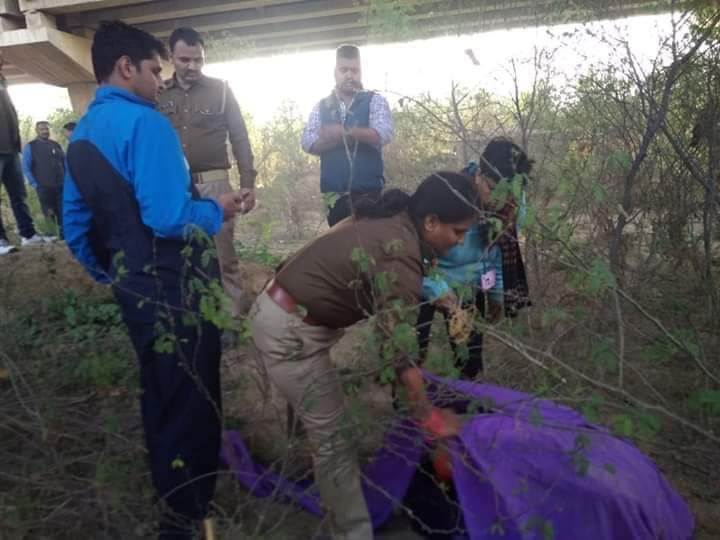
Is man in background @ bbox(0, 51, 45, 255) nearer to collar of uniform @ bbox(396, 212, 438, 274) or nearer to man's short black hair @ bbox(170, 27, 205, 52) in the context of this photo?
man's short black hair @ bbox(170, 27, 205, 52)

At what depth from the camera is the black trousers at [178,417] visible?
6.19 ft

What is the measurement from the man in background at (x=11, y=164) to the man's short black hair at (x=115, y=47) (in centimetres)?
364

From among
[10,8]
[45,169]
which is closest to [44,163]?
[45,169]

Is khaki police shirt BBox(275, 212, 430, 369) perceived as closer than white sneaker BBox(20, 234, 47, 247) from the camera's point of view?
Yes

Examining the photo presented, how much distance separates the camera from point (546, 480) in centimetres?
183

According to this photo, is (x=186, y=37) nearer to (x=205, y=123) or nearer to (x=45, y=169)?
(x=205, y=123)

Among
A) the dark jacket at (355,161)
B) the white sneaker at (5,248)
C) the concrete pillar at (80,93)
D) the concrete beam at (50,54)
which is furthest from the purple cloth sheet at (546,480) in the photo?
the concrete pillar at (80,93)

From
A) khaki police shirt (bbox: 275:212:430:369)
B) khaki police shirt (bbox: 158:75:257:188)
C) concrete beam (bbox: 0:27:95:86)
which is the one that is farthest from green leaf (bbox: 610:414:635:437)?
concrete beam (bbox: 0:27:95:86)

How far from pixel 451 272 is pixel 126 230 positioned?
55.3 inches

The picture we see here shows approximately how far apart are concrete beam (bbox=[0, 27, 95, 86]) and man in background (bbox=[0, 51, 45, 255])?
2.14m

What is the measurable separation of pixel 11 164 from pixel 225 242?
114 inches

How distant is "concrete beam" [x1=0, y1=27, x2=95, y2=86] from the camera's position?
22.8ft

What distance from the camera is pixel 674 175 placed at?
143 inches

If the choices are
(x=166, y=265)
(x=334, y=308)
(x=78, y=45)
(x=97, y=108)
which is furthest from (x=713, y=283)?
(x=78, y=45)
